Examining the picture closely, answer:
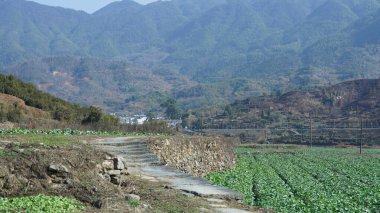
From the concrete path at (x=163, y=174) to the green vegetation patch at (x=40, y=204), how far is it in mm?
2931

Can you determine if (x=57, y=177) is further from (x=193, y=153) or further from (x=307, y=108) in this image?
(x=307, y=108)

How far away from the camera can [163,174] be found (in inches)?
617

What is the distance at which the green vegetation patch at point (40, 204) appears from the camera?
30.7ft

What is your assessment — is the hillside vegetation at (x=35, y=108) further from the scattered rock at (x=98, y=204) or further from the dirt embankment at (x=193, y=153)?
the scattered rock at (x=98, y=204)

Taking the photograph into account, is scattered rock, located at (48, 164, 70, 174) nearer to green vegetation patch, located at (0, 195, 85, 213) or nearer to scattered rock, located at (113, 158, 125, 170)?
green vegetation patch, located at (0, 195, 85, 213)

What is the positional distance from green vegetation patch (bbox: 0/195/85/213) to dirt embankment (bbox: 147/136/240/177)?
10.3 meters

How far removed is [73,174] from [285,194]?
9.29 meters

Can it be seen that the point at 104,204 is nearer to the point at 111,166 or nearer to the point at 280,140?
the point at 111,166

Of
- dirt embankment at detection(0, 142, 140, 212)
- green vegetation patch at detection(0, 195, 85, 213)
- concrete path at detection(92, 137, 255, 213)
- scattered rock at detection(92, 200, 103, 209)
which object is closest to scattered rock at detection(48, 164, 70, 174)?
dirt embankment at detection(0, 142, 140, 212)

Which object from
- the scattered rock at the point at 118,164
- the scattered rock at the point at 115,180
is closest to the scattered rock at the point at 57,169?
the scattered rock at the point at 115,180

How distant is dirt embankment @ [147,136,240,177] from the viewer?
22.2 metres

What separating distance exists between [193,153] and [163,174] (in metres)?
9.92

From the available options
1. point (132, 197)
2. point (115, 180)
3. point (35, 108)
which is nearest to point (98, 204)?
point (132, 197)

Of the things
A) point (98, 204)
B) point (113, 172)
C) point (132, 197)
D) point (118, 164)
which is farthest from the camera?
point (118, 164)
